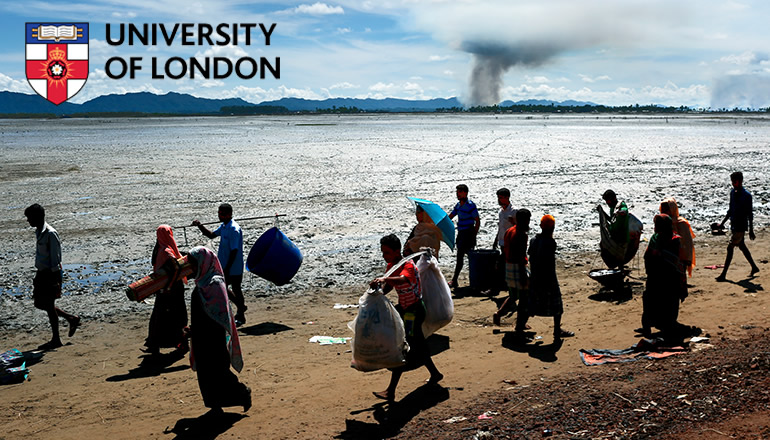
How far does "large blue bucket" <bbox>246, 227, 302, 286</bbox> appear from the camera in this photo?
9.66 meters

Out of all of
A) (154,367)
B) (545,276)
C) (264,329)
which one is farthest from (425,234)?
(154,367)

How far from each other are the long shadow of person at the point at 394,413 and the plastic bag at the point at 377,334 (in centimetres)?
43

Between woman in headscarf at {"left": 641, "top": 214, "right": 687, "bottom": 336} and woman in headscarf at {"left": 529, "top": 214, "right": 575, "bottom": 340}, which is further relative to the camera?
woman in headscarf at {"left": 529, "top": 214, "right": 575, "bottom": 340}

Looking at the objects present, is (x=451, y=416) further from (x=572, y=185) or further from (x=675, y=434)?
(x=572, y=185)

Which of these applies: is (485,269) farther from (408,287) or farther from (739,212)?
(408,287)

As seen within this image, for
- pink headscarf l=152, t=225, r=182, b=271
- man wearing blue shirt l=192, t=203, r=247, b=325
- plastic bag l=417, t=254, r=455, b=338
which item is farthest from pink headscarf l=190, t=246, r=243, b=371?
man wearing blue shirt l=192, t=203, r=247, b=325

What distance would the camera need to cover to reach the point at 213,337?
5.93m

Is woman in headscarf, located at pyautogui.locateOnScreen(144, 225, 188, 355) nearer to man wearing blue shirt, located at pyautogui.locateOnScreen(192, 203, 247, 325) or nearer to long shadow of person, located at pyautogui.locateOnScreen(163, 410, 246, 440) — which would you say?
man wearing blue shirt, located at pyautogui.locateOnScreen(192, 203, 247, 325)

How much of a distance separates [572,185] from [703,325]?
51.0 ft

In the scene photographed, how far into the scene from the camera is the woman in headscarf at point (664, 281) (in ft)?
24.0

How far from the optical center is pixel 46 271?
27.4 feet

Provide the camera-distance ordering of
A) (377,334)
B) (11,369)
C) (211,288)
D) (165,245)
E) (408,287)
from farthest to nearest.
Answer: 1. (165,245)
2. (11,369)
3. (408,287)
4. (377,334)
5. (211,288)

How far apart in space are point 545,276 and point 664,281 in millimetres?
1309

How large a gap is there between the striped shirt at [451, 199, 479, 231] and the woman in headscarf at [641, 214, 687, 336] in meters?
3.19
